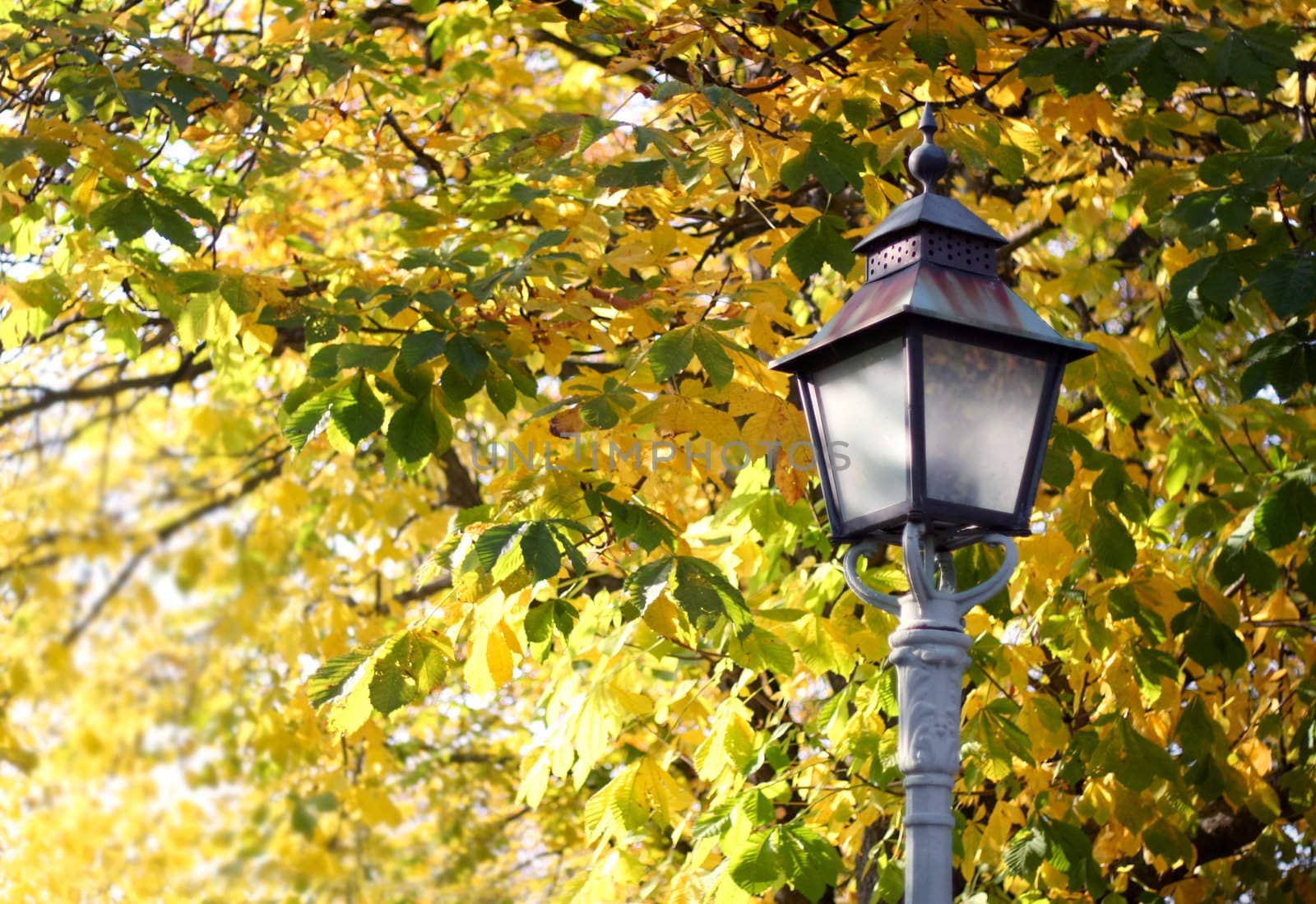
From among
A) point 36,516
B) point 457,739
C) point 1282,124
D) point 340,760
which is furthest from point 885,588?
point 457,739

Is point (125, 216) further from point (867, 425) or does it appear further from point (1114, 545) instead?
point (1114, 545)

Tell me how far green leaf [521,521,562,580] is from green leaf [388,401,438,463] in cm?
62

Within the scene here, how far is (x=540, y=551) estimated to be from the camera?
119 inches

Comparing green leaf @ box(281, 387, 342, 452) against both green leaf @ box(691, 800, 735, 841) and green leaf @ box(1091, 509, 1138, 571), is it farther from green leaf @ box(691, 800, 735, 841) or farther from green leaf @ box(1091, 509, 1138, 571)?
green leaf @ box(1091, 509, 1138, 571)

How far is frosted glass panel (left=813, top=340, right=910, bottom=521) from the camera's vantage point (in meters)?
2.78

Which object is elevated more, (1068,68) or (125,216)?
(1068,68)

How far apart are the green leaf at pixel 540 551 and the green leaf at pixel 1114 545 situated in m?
1.85

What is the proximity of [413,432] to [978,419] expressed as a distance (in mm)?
1496

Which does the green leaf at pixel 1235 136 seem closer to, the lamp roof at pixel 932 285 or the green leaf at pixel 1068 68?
the green leaf at pixel 1068 68

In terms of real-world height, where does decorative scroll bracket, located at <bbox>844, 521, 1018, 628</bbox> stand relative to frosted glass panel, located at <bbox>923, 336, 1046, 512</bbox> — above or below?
below

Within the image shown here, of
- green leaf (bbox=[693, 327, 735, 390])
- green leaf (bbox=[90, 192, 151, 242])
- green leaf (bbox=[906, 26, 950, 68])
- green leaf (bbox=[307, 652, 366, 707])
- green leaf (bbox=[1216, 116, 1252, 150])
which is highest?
green leaf (bbox=[1216, 116, 1252, 150])

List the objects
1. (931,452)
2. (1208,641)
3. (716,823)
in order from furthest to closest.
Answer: (1208,641), (716,823), (931,452)

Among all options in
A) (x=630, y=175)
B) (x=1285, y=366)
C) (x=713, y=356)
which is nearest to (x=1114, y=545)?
(x=1285, y=366)

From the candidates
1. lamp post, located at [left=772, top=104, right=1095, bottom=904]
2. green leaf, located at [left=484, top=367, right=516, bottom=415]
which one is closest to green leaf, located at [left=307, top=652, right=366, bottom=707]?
green leaf, located at [left=484, top=367, right=516, bottom=415]
